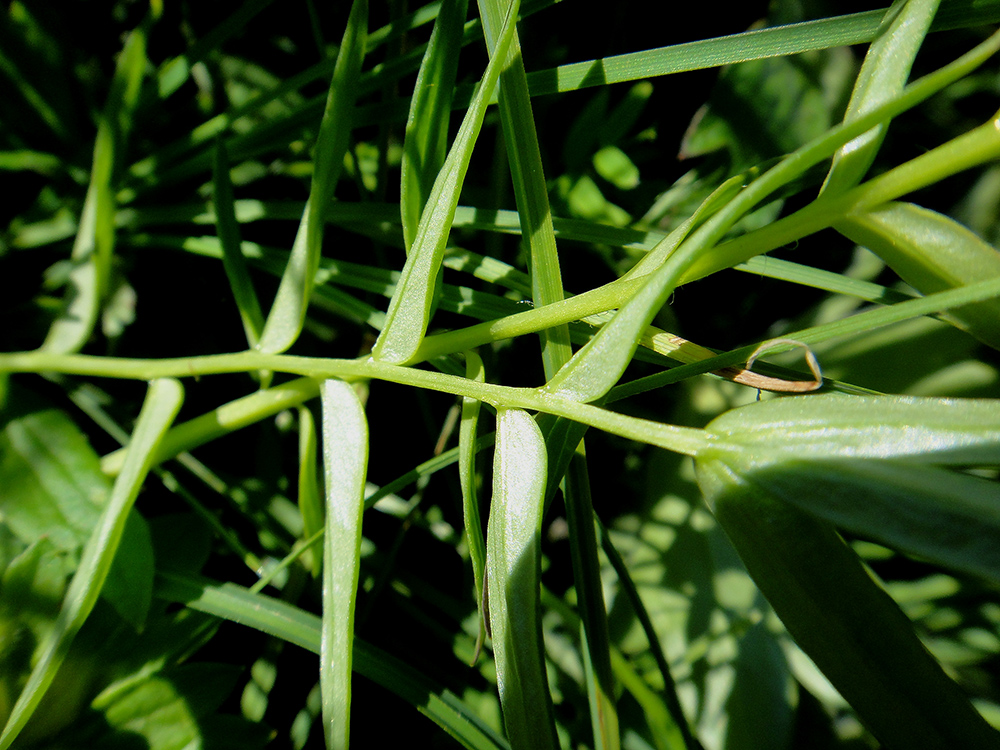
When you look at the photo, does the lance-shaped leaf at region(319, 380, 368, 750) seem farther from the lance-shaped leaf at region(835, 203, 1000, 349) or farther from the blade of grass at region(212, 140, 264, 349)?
the lance-shaped leaf at region(835, 203, 1000, 349)

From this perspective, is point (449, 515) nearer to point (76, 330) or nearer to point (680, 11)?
point (76, 330)

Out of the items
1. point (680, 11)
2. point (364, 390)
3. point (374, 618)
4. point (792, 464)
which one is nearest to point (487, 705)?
point (374, 618)

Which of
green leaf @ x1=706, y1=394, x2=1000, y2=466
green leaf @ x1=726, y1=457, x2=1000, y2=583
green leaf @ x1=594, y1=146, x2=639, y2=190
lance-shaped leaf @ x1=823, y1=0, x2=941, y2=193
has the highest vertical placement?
green leaf @ x1=594, y1=146, x2=639, y2=190

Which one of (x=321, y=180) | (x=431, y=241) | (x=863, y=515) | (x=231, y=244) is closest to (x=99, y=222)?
(x=231, y=244)

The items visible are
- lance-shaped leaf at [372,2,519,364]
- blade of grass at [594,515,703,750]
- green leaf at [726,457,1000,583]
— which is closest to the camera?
green leaf at [726,457,1000,583]

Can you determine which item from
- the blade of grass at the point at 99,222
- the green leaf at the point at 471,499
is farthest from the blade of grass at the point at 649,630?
the blade of grass at the point at 99,222

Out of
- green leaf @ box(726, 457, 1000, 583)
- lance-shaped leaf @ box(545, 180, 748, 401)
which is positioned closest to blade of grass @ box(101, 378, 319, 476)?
lance-shaped leaf @ box(545, 180, 748, 401)
